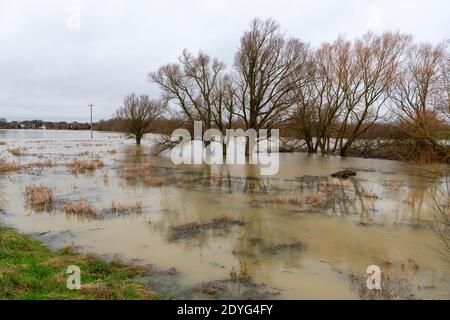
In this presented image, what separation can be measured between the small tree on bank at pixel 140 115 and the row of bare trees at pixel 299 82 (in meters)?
18.1

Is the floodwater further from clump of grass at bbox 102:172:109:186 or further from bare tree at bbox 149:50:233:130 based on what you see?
bare tree at bbox 149:50:233:130

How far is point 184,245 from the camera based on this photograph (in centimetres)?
706

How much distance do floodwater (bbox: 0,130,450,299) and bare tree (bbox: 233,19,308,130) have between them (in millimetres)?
11238

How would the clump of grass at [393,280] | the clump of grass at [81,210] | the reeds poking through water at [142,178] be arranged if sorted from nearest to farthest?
the clump of grass at [393,280] < the clump of grass at [81,210] < the reeds poking through water at [142,178]

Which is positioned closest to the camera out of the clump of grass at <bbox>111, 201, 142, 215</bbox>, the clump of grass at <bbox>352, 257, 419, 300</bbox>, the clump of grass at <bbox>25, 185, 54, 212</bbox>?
the clump of grass at <bbox>352, 257, 419, 300</bbox>

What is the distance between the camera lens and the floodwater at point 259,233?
212 inches

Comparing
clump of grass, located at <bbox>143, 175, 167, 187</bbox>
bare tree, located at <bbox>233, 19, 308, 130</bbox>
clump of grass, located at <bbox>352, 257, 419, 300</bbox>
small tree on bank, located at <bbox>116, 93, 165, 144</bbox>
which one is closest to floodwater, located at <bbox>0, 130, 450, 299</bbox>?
clump of grass, located at <bbox>352, 257, 419, 300</bbox>

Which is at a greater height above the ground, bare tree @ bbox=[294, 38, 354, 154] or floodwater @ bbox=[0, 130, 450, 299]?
bare tree @ bbox=[294, 38, 354, 154]

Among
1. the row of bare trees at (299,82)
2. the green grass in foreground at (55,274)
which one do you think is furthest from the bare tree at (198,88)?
the green grass in foreground at (55,274)

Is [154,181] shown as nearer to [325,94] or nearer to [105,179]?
[105,179]

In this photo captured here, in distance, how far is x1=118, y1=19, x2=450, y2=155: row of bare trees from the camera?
24.6m

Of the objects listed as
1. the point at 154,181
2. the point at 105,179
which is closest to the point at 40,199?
the point at 105,179

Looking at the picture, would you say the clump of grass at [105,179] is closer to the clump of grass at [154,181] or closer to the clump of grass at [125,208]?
the clump of grass at [154,181]

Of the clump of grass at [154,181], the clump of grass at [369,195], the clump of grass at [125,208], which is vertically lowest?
the clump of grass at [125,208]
